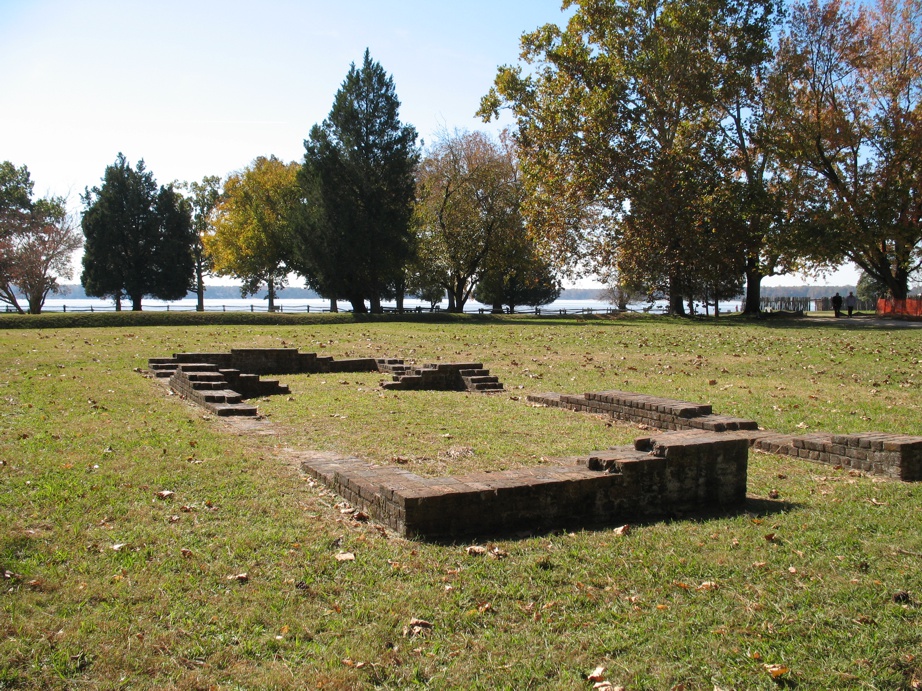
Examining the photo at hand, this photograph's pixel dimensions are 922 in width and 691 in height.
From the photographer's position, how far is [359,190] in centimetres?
4359

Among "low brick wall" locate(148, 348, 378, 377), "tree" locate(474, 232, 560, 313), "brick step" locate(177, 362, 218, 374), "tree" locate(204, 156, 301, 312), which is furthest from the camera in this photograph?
"tree" locate(204, 156, 301, 312)

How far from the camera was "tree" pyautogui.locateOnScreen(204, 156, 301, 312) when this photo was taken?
5750 cm

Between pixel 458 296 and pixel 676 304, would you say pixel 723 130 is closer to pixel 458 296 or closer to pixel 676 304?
pixel 676 304

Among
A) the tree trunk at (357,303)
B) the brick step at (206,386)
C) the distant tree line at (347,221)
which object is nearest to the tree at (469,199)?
the distant tree line at (347,221)

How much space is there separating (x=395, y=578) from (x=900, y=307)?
41.8m

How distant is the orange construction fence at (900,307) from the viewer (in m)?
39.4

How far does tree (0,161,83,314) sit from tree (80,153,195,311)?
1733 millimetres

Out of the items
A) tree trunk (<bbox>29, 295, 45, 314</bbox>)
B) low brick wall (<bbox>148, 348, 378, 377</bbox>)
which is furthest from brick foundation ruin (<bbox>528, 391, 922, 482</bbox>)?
tree trunk (<bbox>29, 295, 45, 314</bbox>)

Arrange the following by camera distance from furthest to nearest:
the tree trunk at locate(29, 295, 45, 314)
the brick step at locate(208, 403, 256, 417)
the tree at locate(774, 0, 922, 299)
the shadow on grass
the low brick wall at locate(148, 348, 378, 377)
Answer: the tree trunk at locate(29, 295, 45, 314)
the tree at locate(774, 0, 922, 299)
the low brick wall at locate(148, 348, 378, 377)
the brick step at locate(208, 403, 256, 417)
the shadow on grass

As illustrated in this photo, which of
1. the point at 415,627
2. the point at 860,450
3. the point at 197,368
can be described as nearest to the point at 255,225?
the point at 197,368

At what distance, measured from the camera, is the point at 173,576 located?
4547 millimetres

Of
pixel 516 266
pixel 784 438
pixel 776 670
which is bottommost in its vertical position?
pixel 776 670

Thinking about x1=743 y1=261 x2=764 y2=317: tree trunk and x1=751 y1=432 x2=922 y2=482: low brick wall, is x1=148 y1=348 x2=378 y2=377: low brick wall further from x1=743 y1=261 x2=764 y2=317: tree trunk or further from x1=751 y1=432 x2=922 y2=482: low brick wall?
x1=743 y1=261 x2=764 y2=317: tree trunk

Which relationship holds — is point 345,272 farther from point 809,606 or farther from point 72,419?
point 809,606
